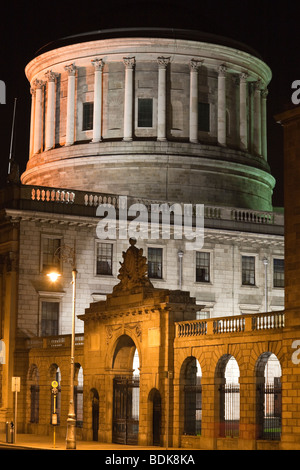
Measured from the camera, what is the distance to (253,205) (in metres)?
89.6

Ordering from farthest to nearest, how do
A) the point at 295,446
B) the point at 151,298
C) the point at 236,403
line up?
the point at 236,403 < the point at 151,298 < the point at 295,446

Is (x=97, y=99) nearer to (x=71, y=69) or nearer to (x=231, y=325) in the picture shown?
(x=71, y=69)

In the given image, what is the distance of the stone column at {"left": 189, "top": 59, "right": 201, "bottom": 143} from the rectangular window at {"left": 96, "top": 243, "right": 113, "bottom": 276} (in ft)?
54.2

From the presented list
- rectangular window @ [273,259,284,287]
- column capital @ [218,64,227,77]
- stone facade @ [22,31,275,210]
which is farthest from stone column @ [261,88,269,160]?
rectangular window @ [273,259,284,287]

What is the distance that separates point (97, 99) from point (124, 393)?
35.1 m

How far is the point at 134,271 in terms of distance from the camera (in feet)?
186

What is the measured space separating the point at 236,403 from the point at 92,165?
26.2 m

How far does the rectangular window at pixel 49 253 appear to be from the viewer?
7162cm

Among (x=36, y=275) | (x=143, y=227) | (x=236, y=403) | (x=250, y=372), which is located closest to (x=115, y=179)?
(x=143, y=227)

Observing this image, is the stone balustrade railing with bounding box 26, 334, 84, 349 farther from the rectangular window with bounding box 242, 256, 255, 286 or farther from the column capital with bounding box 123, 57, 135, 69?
the column capital with bounding box 123, 57, 135, 69

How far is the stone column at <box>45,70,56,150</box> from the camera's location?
298 ft

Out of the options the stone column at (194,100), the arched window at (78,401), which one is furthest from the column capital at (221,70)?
the arched window at (78,401)

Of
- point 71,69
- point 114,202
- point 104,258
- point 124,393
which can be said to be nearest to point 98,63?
point 71,69

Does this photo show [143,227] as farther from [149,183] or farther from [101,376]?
[101,376]
